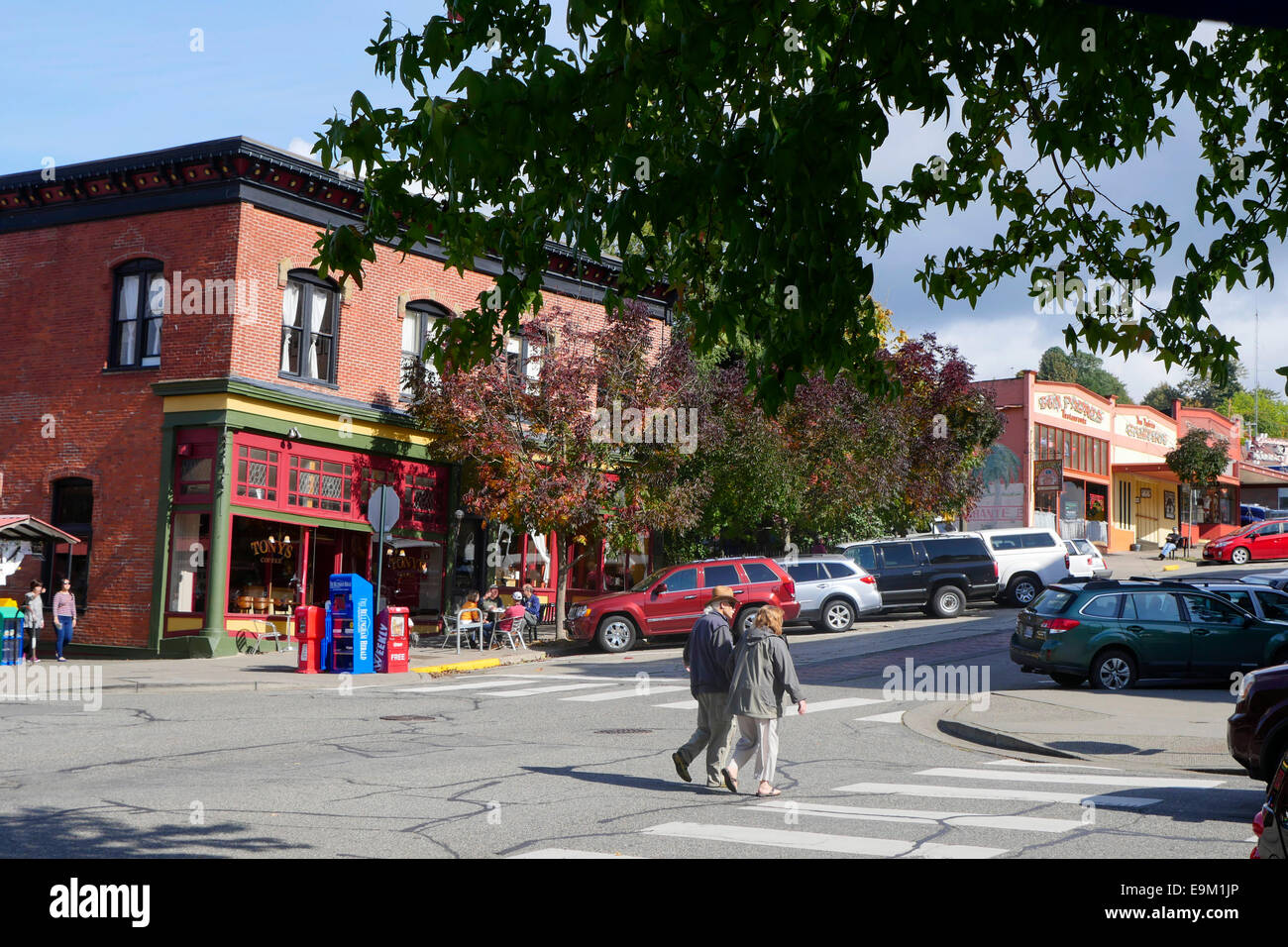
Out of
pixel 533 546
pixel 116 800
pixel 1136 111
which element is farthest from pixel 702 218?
pixel 533 546

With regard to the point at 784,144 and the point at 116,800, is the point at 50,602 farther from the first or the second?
the point at 784,144

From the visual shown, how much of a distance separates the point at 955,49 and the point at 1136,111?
7.88 feet

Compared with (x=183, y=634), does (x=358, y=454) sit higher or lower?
higher

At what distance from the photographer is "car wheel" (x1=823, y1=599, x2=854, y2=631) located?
2919cm

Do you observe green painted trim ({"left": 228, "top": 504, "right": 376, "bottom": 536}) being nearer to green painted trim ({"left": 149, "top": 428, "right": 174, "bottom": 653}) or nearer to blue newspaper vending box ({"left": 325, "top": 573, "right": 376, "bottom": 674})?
green painted trim ({"left": 149, "top": 428, "right": 174, "bottom": 653})

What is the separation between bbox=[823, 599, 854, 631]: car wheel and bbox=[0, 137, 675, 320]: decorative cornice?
8.24 m

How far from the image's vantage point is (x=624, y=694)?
19.1m

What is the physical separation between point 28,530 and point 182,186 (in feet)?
24.8

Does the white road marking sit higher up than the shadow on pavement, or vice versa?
the white road marking

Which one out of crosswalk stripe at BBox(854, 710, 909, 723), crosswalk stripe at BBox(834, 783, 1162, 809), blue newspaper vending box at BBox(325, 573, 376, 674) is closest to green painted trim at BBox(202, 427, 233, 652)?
blue newspaper vending box at BBox(325, 573, 376, 674)

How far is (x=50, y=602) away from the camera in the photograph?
27031 mm

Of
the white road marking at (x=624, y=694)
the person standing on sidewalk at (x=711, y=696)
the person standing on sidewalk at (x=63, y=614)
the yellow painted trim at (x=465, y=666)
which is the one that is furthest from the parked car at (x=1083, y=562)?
the person standing on sidewalk at (x=711, y=696)

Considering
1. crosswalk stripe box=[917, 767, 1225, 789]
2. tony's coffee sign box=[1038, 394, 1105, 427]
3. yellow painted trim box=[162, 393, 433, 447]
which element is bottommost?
crosswalk stripe box=[917, 767, 1225, 789]

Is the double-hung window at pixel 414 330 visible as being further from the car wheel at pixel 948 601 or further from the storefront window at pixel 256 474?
the car wheel at pixel 948 601
